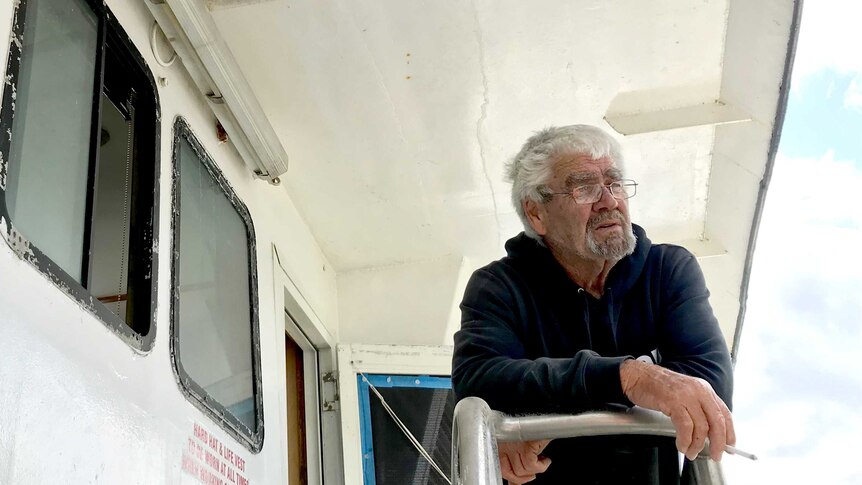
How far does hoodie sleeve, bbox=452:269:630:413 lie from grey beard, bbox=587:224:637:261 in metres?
0.18

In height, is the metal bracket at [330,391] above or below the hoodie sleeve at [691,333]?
above

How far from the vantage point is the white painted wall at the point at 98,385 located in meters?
1.30

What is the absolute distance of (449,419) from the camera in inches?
145

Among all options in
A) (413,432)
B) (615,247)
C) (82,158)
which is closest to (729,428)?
(615,247)

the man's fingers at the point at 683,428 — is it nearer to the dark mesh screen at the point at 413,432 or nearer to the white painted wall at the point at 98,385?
the white painted wall at the point at 98,385

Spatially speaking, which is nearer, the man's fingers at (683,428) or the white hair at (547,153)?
the man's fingers at (683,428)

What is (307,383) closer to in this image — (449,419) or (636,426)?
(449,419)

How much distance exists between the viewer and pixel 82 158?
5.52ft

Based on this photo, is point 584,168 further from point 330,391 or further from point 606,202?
point 330,391

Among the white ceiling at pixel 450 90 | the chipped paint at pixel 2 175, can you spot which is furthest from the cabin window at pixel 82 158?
the white ceiling at pixel 450 90

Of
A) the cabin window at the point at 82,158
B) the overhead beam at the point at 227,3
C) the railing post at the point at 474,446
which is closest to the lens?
the railing post at the point at 474,446

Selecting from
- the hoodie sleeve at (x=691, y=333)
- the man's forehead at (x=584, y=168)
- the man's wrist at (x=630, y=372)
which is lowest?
the man's wrist at (x=630, y=372)

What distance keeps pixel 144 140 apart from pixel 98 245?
0.96 ft

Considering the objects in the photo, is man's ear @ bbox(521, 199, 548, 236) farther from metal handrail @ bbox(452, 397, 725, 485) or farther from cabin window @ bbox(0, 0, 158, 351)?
cabin window @ bbox(0, 0, 158, 351)
